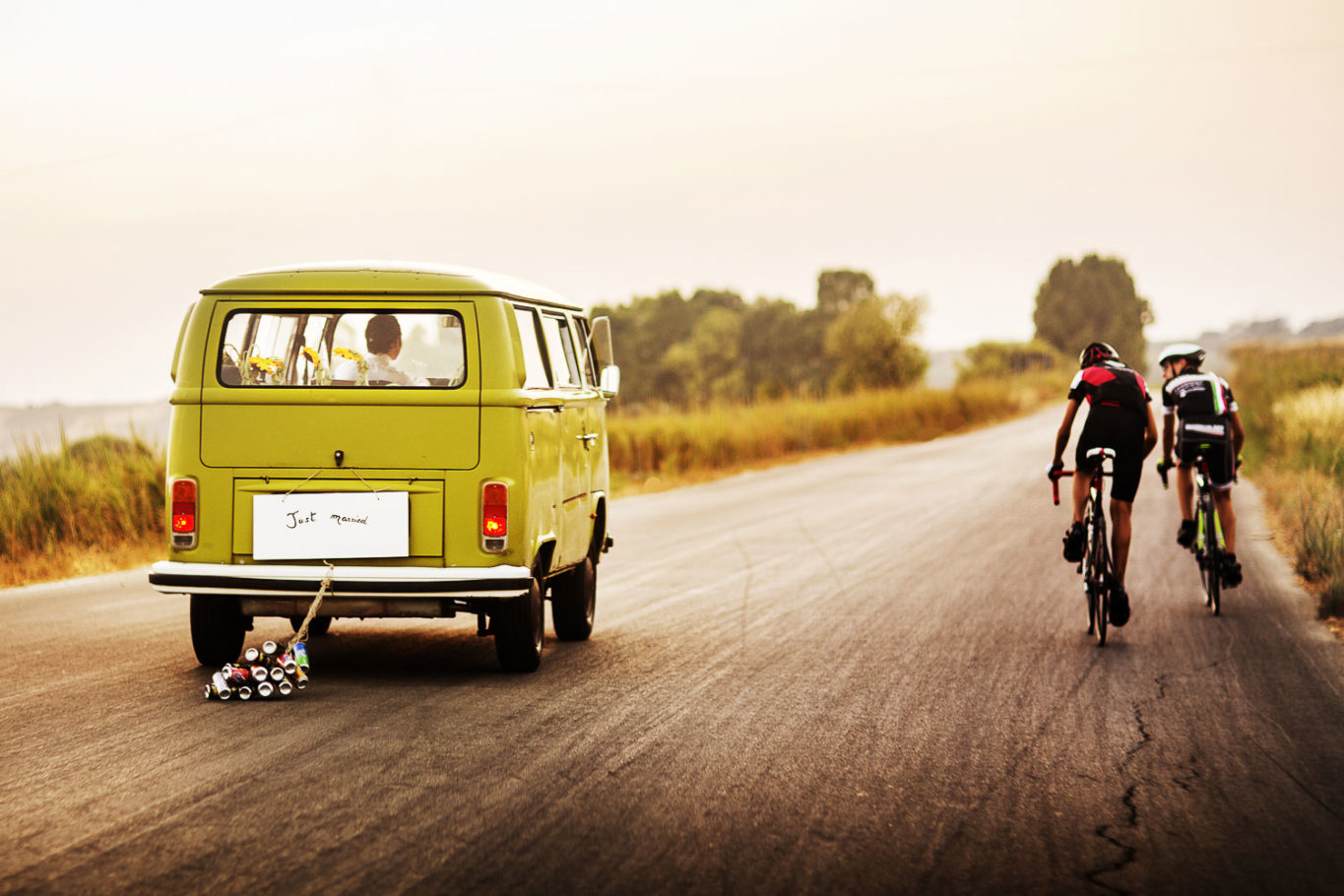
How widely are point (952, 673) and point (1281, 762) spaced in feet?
7.15

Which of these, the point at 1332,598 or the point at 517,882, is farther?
the point at 1332,598

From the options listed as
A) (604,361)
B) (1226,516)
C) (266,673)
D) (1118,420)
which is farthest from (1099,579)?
(266,673)

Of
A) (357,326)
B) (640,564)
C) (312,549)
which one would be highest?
(357,326)

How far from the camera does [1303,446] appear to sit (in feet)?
72.9

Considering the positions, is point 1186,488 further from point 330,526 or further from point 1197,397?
point 330,526

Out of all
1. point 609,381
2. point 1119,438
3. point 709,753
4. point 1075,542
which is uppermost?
point 609,381

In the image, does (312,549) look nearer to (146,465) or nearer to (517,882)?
(517,882)

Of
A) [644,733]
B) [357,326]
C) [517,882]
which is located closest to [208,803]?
[517,882]

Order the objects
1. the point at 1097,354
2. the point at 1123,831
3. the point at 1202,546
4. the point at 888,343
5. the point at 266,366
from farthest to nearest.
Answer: the point at 888,343, the point at 1202,546, the point at 1097,354, the point at 266,366, the point at 1123,831

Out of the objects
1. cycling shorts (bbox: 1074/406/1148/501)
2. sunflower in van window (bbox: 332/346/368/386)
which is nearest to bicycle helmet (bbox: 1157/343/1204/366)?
cycling shorts (bbox: 1074/406/1148/501)

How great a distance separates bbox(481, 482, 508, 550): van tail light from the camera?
6.86 metres

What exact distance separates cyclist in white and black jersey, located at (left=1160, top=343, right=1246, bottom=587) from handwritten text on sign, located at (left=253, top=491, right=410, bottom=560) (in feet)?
19.2

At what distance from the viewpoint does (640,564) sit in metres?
12.9

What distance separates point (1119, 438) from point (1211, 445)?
183cm
